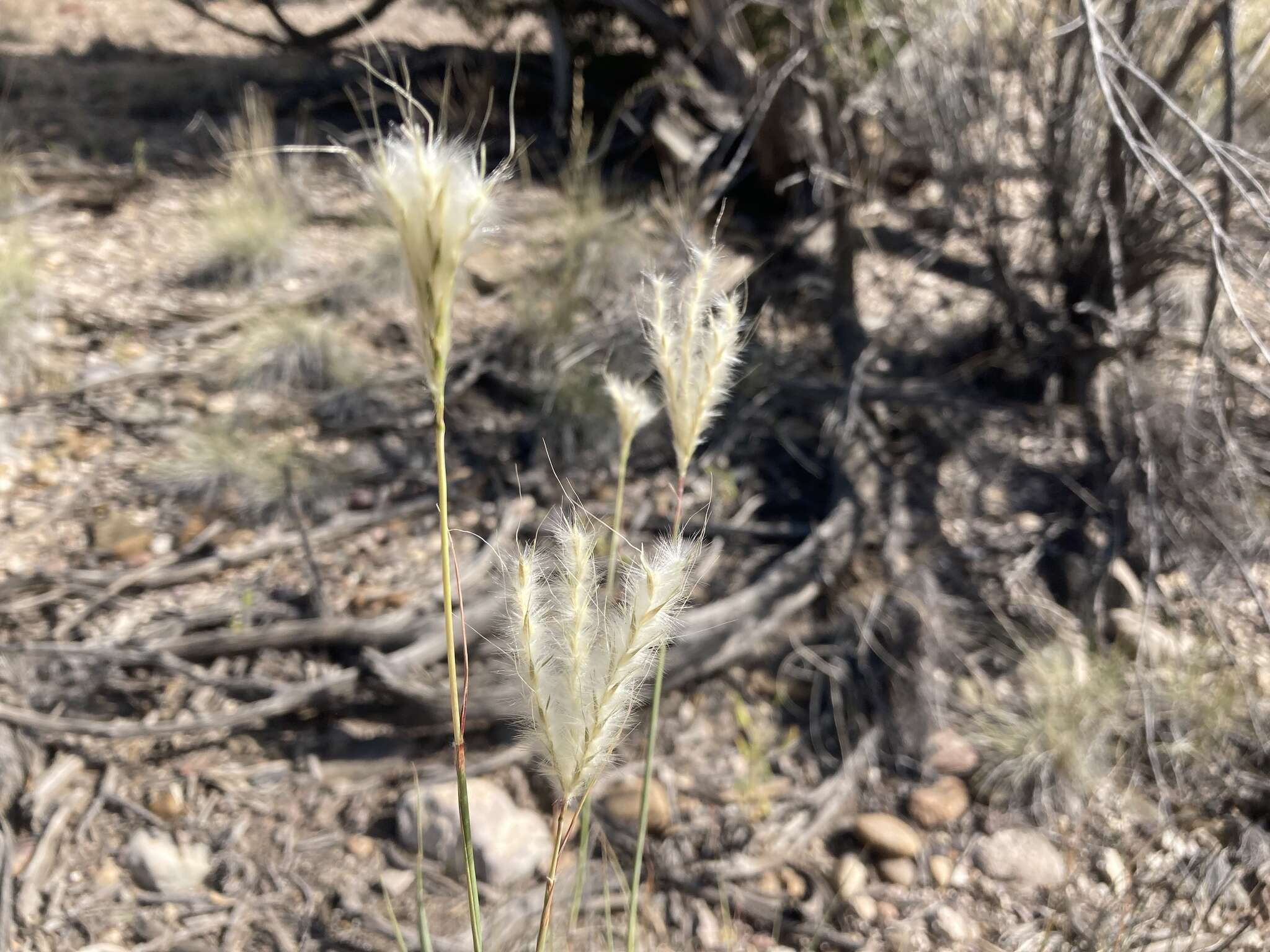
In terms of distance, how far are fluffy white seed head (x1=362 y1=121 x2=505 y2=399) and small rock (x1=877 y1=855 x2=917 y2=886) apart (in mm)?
1719

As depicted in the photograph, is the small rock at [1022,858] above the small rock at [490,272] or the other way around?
the other way around

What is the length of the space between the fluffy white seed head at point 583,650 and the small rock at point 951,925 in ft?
4.59

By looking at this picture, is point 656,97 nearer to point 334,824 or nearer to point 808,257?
point 808,257

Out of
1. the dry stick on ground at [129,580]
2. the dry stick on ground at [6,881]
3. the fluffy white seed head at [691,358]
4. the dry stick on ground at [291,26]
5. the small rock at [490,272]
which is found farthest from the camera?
the dry stick on ground at [291,26]

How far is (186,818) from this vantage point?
2.04 m

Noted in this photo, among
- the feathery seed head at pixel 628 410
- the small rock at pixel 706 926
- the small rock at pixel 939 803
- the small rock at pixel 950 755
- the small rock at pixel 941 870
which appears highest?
the feathery seed head at pixel 628 410

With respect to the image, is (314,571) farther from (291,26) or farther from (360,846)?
(291,26)

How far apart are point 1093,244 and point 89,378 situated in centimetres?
337

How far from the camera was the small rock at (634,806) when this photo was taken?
207 cm

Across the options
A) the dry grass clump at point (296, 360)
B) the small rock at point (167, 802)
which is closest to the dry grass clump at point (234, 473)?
the dry grass clump at point (296, 360)

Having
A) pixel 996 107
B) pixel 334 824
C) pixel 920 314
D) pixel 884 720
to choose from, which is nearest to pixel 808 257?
pixel 920 314

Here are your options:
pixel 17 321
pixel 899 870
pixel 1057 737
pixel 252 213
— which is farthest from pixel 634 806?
pixel 252 213

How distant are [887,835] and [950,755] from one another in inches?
11.9

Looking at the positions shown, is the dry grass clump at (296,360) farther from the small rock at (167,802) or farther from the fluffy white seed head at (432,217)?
the fluffy white seed head at (432,217)
